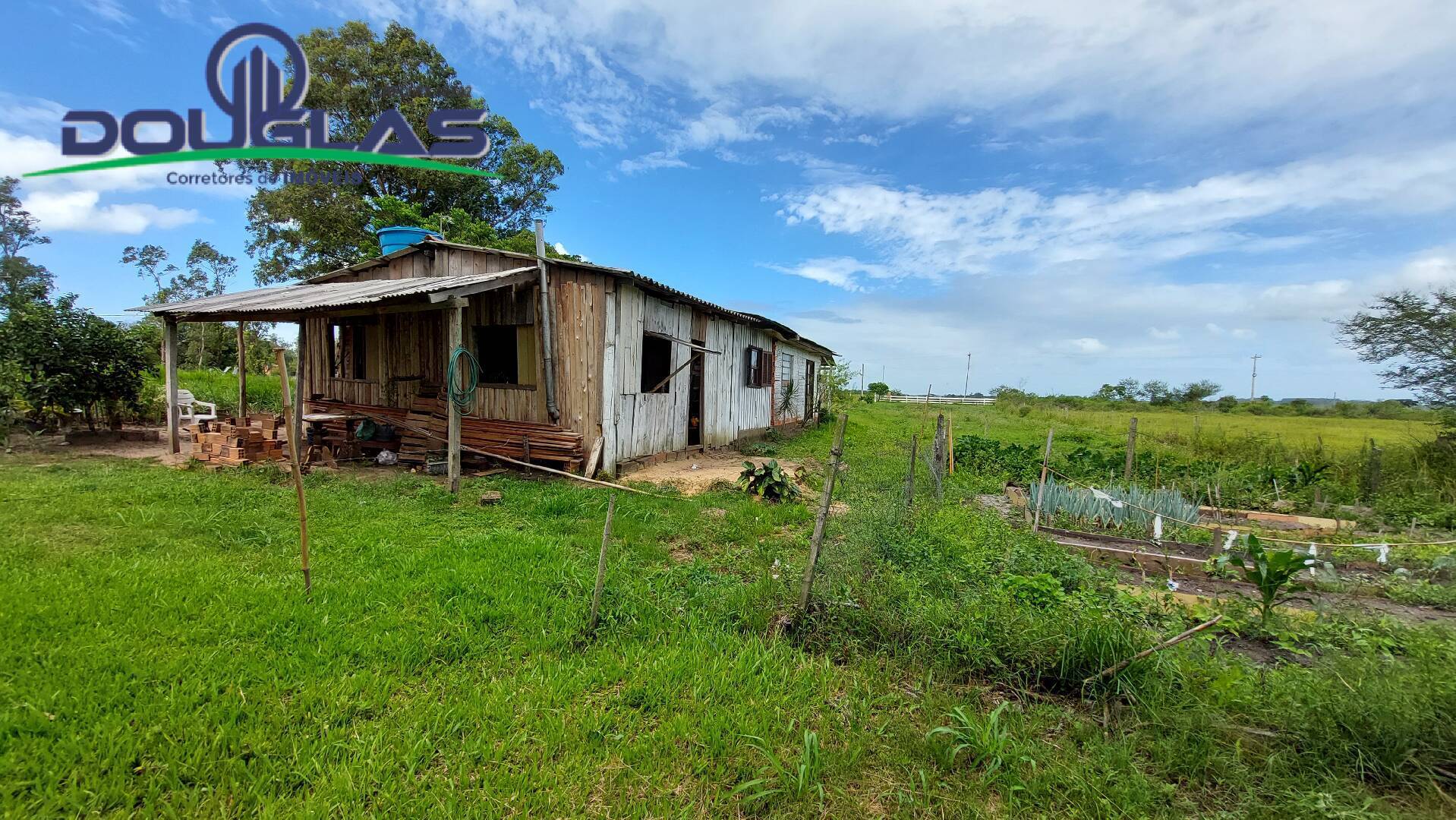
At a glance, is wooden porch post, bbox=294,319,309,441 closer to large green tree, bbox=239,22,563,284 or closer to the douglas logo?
the douglas logo

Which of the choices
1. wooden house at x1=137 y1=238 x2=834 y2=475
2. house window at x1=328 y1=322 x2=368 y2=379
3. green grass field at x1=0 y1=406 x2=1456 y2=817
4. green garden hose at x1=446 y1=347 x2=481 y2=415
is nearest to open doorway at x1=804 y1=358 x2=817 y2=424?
wooden house at x1=137 y1=238 x2=834 y2=475

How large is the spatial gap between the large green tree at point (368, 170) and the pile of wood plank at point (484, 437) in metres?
10.6

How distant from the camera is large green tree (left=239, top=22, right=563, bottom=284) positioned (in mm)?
17594

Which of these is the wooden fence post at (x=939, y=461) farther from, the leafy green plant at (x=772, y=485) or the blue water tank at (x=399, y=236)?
the blue water tank at (x=399, y=236)

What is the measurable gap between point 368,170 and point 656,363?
16288 millimetres

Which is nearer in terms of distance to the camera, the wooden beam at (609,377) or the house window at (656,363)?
the wooden beam at (609,377)

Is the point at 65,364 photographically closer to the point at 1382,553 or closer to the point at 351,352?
the point at 351,352

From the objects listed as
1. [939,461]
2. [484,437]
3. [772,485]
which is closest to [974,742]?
[772,485]

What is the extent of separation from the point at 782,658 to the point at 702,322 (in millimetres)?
8646

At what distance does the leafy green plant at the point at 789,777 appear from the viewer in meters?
2.12

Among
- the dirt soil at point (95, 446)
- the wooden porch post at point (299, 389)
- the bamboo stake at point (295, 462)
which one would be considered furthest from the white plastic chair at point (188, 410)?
the bamboo stake at point (295, 462)

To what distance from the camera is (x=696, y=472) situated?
9.04 meters

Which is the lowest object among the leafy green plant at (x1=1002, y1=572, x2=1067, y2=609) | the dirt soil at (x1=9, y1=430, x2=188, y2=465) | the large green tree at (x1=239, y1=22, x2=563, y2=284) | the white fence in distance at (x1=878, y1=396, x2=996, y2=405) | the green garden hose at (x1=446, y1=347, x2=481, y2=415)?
the leafy green plant at (x1=1002, y1=572, x2=1067, y2=609)

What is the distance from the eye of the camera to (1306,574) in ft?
15.6
